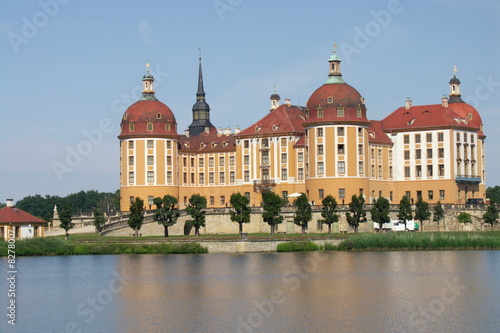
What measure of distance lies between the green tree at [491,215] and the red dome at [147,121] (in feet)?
129

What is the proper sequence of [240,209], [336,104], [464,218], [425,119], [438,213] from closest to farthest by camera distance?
[240,209]
[438,213]
[464,218]
[336,104]
[425,119]

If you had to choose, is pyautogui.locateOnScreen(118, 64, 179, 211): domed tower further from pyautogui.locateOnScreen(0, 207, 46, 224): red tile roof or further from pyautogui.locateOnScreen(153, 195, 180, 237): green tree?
pyautogui.locateOnScreen(0, 207, 46, 224): red tile roof

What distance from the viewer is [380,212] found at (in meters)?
97.6

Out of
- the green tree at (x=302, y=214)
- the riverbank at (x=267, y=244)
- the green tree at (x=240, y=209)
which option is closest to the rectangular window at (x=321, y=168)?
the green tree at (x=302, y=214)

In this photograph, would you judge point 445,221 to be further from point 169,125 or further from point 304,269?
point 304,269

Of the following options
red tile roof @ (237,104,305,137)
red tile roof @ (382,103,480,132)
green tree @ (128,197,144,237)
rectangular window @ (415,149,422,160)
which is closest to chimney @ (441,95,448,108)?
red tile roof @ (382,103,480,132)

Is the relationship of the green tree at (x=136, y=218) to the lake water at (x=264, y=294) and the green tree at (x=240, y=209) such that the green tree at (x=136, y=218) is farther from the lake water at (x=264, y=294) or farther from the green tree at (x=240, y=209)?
the lake water at (x=264, y=294)

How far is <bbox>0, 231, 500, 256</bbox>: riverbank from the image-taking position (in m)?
79.4

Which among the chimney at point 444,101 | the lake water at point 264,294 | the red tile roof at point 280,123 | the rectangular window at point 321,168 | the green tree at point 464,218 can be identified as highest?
the chimney at point 444,101

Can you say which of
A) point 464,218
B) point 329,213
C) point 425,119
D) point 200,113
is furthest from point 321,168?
point 200,113

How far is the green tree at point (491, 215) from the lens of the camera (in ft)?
338

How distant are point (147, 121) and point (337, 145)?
23964mm

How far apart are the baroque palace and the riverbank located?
2523 centimetres

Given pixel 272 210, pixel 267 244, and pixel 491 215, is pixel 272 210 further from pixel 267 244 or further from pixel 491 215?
pixel 491 215
